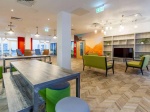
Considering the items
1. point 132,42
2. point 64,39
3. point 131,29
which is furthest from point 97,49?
point 64,39

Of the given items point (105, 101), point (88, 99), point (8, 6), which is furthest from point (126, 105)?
point (8, 6)

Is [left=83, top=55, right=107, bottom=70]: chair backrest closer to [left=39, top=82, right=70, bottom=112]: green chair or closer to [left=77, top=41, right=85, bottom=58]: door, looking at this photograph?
[left=39, top=82, right=70, bottom=112]: green chair

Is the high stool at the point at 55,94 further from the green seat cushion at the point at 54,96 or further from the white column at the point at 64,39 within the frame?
the white column at the point at 64,39

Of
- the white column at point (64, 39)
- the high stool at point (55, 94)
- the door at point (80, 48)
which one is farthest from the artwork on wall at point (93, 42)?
the high stool at point (55, 94)

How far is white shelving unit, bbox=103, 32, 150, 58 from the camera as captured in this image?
6.58 m

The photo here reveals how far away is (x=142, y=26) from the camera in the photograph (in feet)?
21.7

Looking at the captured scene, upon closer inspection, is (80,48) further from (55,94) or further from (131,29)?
(55,94)

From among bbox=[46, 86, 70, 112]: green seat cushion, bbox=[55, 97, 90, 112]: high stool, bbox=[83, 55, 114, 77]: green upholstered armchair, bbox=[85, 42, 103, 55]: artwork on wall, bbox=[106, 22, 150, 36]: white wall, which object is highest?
bbox=[106, 22, 150, 36]: white wall

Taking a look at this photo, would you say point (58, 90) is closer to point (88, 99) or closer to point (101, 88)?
point (88, 99)

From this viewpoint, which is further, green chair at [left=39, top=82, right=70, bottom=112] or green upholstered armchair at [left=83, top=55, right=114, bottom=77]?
green upholstered armchair at [left=83, top=55, right=114, bottom=77]

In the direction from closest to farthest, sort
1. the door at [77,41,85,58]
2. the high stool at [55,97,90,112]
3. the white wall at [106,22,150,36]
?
1. the high stool at [55,97,90,112]
2. the white wall at [106,22,150,36]
3. the door at [77,41,85,58]

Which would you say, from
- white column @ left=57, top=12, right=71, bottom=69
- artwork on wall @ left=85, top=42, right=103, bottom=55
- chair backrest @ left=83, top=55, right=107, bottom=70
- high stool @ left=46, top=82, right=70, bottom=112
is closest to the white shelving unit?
artwork on wall @ left=85, top=42, right=103, bottom=55

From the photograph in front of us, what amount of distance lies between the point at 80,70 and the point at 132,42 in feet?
15.2

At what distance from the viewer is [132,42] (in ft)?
23.8
